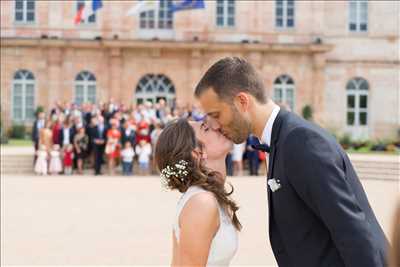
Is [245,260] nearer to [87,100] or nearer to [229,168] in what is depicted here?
[229,168]

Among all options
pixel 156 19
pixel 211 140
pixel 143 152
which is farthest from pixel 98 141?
pixel 211 140

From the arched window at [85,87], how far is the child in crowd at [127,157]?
14043 mm

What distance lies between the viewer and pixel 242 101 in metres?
3.42

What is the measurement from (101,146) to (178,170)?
19.1 meters

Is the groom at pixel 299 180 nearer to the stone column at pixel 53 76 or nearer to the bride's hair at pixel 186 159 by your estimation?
the bride's hair at pixel 186 159

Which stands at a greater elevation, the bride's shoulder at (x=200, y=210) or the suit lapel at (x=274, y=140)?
the suit lapel at (x=274, y=140)

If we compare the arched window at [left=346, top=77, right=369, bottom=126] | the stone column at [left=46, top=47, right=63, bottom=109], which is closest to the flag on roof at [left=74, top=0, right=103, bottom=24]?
→ the stone column at [left=46, top=47, right=63, bottom=109]

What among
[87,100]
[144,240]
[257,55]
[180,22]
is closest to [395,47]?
[257,55]

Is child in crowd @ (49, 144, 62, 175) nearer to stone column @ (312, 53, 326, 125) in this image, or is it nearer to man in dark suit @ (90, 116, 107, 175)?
man in dark suit @ (90, 116, 107, 175)

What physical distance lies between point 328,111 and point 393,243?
36.4m

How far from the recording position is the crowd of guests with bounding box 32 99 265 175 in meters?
22.3

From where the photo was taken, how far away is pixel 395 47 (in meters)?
38.3

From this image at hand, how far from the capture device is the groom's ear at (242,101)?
3.41 meters

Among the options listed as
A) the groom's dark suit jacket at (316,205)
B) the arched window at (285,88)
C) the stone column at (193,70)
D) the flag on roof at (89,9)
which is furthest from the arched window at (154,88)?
the groom's dark suit jacket at (316,205)
